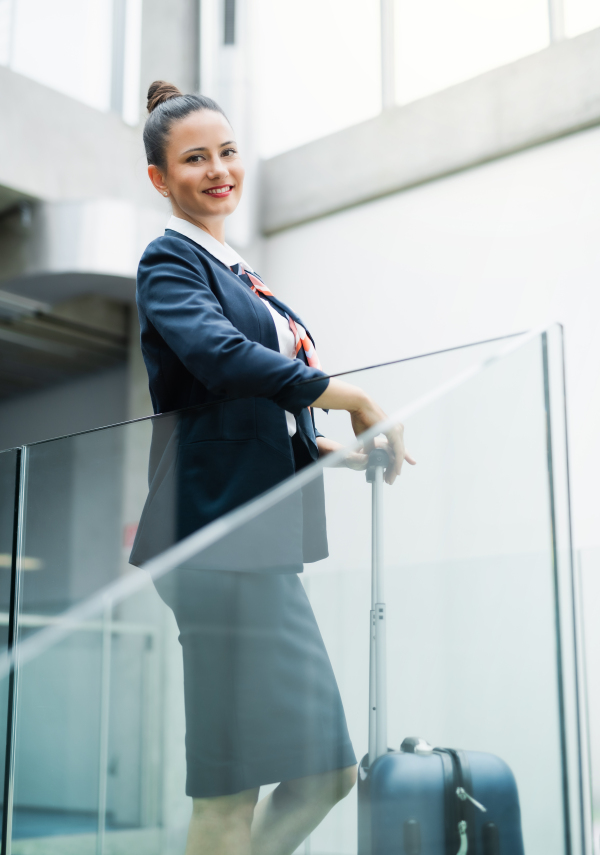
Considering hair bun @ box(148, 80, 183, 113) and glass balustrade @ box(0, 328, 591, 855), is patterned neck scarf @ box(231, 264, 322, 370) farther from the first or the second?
hair bun @ box(148, 80, 183, 113)

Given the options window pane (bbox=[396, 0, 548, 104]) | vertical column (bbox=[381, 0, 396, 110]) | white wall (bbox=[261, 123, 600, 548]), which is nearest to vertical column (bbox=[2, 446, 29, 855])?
white wall (bbox=[261, 123, 600, 548])

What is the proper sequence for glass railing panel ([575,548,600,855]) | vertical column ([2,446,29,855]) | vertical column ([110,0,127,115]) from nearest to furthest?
vertical column ([2,446,29,855]), glass railing panel ([575,548,600,855]), vertical column ([110,0,127,115])

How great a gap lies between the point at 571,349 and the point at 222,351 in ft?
8.85

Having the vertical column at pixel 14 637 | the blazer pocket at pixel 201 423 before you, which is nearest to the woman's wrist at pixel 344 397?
the blazer pocket at pixel 201 423

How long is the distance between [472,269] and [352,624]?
3.04 m

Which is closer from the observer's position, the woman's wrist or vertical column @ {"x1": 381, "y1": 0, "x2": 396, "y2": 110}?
the woman's wrist

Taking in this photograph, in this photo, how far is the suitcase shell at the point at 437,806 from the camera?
3.09ft

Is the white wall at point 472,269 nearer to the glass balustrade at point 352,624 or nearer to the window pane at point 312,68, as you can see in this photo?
the window pane at point 312,68

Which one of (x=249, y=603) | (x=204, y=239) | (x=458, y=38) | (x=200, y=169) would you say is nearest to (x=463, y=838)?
(x=249, y=603)

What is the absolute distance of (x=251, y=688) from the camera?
3.27 feet

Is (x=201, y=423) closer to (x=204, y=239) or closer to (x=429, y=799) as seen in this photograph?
(x=204, y=239)

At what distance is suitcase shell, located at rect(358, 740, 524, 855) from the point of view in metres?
0.94

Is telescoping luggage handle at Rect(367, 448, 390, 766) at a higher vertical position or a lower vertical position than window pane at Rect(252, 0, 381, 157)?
lower

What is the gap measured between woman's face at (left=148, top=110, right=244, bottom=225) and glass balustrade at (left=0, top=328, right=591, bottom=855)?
35 centimetres
